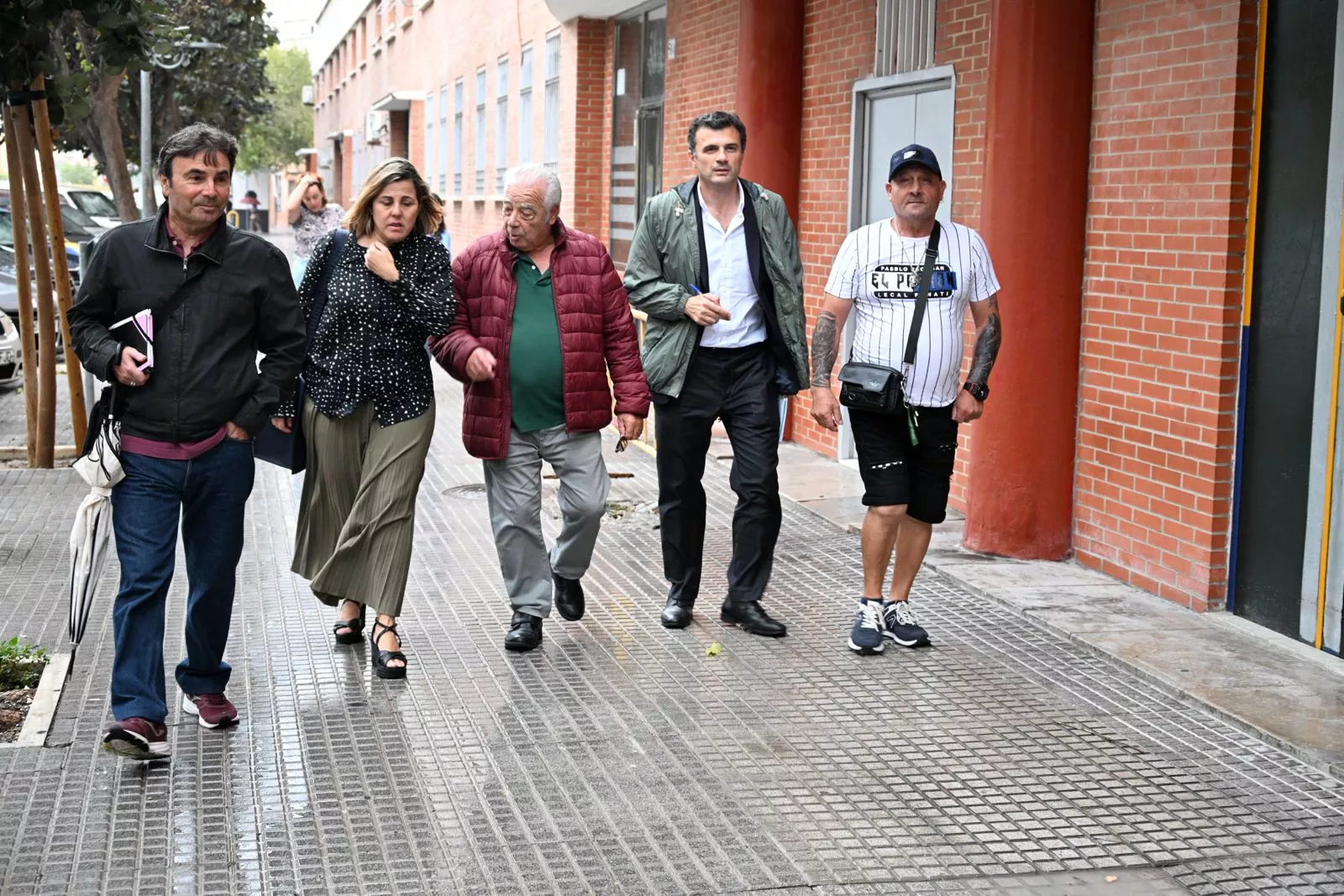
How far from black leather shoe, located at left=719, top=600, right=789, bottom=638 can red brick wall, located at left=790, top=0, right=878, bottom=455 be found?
15.3 ft

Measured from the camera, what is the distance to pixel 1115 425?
7.80 meters

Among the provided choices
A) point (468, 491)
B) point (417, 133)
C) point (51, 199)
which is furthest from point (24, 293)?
point (417, 133)

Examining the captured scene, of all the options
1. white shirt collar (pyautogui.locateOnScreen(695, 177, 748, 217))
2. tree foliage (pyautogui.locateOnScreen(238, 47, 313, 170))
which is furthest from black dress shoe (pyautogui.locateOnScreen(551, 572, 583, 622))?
tree foliage (pyautogui.locateOnScreen(238, 47, 313, 170))

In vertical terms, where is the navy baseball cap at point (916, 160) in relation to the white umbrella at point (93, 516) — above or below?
above

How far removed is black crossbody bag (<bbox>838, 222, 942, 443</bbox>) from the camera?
6301mm

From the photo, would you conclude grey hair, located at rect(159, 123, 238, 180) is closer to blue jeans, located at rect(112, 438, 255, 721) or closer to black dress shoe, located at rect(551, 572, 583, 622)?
blue jeans, located at rect(112, 438, 255, 721)

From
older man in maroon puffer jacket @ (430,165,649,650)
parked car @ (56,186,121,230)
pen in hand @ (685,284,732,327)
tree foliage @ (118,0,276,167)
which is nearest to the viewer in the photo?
older man in maroon puffer jacket @ (430,165,649,650)

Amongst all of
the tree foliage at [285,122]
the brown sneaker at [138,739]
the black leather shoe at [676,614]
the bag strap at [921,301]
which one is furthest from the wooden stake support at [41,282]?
the tree foliage at [285,122]

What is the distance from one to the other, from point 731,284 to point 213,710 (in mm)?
2617

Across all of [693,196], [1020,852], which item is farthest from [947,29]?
[1020,852]

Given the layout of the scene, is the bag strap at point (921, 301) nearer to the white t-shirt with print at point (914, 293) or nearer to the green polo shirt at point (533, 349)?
the white t-shirt with print at point (914, 293)

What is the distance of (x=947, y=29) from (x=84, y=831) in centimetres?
686

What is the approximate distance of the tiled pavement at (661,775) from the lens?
441cm

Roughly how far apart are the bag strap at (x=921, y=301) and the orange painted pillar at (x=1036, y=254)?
65.4 inches
